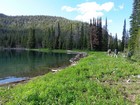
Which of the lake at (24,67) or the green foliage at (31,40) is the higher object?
the green foliage at (31,40)

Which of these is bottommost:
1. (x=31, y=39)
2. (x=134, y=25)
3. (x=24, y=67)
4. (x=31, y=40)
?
(x=24, y=67)

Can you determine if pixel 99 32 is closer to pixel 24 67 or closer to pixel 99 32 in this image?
pixel 99 32

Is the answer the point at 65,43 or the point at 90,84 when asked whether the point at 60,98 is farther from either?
the point at 65,43

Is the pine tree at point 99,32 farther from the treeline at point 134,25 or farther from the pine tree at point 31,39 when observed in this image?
the pine tree at point 31,39

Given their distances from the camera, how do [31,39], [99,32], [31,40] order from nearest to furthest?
[99,32], [31,39], [31,40]

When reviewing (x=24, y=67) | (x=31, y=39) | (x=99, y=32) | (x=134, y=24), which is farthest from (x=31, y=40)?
(x=24, y=67)

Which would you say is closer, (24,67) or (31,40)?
(24,67)

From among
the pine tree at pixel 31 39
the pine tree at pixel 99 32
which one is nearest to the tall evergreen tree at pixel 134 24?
the pine tree at pixel 99 32

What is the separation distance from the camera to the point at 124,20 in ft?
429

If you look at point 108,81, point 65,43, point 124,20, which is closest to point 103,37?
point 124,20

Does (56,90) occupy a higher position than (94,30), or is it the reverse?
(94,30)

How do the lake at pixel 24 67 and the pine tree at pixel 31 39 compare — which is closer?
the lake at pixel 24 67

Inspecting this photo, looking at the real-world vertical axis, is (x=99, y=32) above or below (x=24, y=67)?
above

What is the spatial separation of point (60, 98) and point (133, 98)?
3916 millimetres
